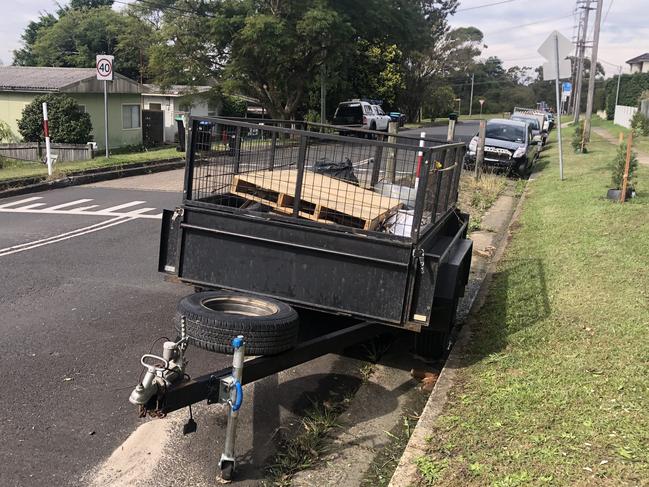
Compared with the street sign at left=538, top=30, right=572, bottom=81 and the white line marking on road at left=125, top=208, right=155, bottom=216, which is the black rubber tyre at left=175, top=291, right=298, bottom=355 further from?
the street sign at left=538, top=30, right=572, bottom=81

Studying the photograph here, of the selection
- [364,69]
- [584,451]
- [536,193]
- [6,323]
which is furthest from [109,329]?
[364,69]

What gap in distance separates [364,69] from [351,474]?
46.3m

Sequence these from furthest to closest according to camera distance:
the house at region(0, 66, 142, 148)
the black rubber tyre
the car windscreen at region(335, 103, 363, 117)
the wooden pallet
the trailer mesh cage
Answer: the car windscreen at region(335, 103, 363, 117), the house at region(0, 66, 142, 148), the wooden pallet, the trailer mesh cage, the black rubber tyre

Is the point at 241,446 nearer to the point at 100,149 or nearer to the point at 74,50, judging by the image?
the point at 100,149

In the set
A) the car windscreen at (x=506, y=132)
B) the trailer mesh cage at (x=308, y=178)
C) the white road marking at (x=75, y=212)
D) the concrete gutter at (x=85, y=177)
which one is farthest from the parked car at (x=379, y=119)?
the trailer mesh cage at (x=308, y=178)

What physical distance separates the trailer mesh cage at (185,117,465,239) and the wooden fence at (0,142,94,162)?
16.7 metres

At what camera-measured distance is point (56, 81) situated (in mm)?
24797

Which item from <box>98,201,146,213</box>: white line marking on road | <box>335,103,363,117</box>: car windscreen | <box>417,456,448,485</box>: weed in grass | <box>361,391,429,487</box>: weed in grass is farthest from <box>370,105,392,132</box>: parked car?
<box>417,456,448,485</box>: weed in grass

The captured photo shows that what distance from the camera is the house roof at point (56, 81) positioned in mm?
24031

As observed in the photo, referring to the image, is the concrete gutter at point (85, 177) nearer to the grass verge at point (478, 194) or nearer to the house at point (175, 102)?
the grass verge at point (478, 194)

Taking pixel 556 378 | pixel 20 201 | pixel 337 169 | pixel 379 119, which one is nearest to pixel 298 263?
pixel 337 169

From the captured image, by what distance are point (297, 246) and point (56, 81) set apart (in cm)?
2386

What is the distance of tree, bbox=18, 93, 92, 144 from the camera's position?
23172 millimetres

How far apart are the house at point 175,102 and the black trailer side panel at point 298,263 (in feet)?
91.3
